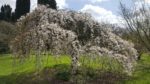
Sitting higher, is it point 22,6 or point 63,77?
point 22,6

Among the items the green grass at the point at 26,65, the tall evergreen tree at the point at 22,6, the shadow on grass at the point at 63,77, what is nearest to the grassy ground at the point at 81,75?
the shadow on grass at the point at 63,77

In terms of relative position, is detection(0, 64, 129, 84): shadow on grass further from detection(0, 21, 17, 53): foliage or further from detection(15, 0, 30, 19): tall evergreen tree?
detection(15, 0, 30, 19): tall evergreen tree

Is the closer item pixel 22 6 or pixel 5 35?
pixel 5 35

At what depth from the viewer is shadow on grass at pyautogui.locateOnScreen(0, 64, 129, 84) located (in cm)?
1678

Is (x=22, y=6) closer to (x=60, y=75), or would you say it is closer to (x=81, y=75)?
(x=60, y=75)

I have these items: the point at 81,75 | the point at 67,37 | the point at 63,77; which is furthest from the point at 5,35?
the point at 67,37

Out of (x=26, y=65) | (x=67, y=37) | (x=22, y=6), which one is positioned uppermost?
(x=22, y=6)

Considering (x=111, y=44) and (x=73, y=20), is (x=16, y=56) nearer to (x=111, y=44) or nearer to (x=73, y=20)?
(x=73, y=20)

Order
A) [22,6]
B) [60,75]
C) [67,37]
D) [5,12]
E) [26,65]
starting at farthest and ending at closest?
[5,12], [22,6], [26,65], [60,75], [67,37]

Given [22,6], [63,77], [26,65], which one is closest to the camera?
[63,77]

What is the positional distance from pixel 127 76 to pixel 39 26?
16.2ft

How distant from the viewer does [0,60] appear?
87.6ft

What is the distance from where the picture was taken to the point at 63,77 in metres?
17.0

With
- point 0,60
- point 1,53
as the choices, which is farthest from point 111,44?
point 1,53
